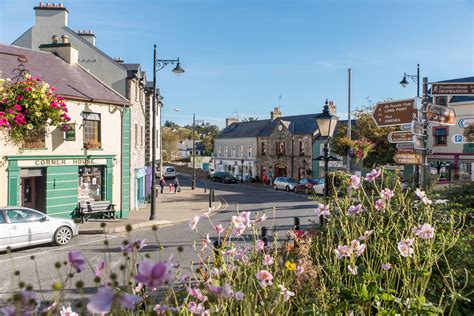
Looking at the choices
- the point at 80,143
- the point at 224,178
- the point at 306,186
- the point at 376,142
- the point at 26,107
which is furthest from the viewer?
the point at 224,178

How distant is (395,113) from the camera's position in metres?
7.65

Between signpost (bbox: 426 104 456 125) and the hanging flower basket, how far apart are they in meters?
12.0

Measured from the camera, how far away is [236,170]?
53.1m

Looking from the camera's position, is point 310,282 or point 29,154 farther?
point 29,154

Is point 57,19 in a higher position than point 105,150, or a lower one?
higher

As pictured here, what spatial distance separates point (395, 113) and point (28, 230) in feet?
30.7

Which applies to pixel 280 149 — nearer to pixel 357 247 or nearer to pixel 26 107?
pixel 26 107

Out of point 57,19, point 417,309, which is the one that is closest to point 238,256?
point 417,309

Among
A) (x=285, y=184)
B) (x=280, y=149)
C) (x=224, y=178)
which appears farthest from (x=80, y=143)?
(x=280, y=149)

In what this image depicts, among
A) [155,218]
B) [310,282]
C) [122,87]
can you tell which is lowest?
[155,218]

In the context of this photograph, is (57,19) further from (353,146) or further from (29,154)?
(353,146)

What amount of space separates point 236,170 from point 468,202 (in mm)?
45632

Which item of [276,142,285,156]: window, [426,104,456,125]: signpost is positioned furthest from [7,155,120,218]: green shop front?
[276,142,285,156]: window

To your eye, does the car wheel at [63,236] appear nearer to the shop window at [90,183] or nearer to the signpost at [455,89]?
the shop window at [90,183]
